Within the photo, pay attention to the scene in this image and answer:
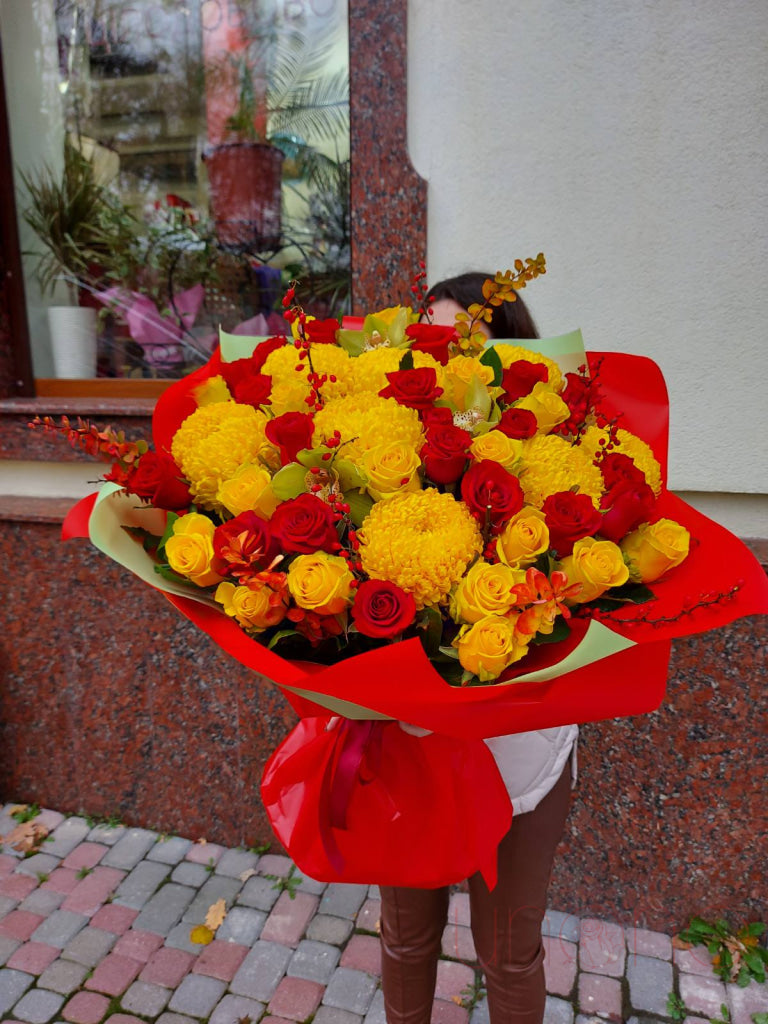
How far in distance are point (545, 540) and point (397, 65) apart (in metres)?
2.19

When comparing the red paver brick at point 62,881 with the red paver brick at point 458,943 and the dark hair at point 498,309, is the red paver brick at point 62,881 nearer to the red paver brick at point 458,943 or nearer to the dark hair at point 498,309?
the red paver brick at point 458,943

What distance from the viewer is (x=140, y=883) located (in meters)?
2.74

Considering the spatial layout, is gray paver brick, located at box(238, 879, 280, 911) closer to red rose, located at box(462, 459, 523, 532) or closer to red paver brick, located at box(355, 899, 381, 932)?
red paver brick, located at box(355, 899, 381, 932)

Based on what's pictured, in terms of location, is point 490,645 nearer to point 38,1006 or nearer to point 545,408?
point 545,408

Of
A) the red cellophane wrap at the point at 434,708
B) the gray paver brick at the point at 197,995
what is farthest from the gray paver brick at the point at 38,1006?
the red cellophane wrap at the point at 434,708

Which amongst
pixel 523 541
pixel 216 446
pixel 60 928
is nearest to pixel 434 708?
pixel 523 541

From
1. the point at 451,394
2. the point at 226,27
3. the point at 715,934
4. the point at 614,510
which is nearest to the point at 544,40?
the point at 226,27

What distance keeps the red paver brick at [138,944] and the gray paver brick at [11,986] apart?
11.1 inches

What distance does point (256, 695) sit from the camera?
2773 mm

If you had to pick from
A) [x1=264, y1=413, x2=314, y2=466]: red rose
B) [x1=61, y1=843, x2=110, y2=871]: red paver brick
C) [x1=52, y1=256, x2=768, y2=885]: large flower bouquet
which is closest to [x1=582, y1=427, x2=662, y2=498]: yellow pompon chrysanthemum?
[x1=52, y1=256, x2=768, y2=885]: large flower bouquet

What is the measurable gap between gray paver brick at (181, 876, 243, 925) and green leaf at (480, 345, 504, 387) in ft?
7.88

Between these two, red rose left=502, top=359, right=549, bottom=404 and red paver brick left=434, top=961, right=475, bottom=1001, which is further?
red paver brick left=434, top=961, right=475, bottom=1001

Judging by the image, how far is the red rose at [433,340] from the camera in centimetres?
117

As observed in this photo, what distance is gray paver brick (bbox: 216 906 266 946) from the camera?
8.11 feet
